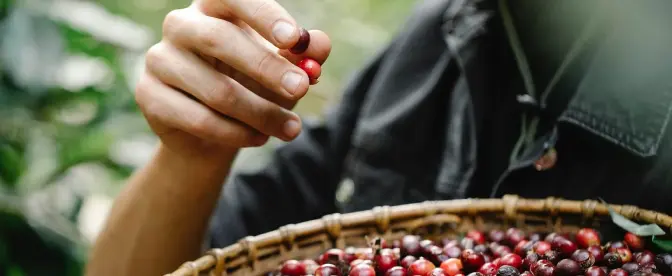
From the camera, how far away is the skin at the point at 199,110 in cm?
74

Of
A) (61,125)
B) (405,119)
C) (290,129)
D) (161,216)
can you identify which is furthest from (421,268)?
(61,125)

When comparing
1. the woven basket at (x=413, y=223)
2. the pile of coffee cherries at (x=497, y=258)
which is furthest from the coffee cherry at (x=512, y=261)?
the woven basket at (x=413, y=223)

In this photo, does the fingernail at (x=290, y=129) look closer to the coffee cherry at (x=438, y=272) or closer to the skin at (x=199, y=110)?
the skin at (x=199, y=110)

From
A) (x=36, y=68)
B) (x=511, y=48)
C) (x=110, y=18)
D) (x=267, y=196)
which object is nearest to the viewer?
(x=511, y=48)

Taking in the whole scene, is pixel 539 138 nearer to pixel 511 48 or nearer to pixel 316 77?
pixel 511 48

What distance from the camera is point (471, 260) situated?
2.65ft

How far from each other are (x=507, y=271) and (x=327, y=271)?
21 cm

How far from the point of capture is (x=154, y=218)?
105 centimetres

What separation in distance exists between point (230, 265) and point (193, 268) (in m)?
0.07

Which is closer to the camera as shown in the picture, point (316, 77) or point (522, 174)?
point (316, 77)

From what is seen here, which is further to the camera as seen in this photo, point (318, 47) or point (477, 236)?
point (477, 236)

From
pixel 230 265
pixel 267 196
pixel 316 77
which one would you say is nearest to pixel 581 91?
pixel 316 77

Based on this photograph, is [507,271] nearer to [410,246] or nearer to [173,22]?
[410,246]

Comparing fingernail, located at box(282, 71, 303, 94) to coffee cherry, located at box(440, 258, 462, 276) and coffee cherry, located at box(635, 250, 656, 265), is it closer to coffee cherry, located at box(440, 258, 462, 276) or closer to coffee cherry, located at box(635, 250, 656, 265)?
coffee cherry, located at box(440, 258, 462, 276)
